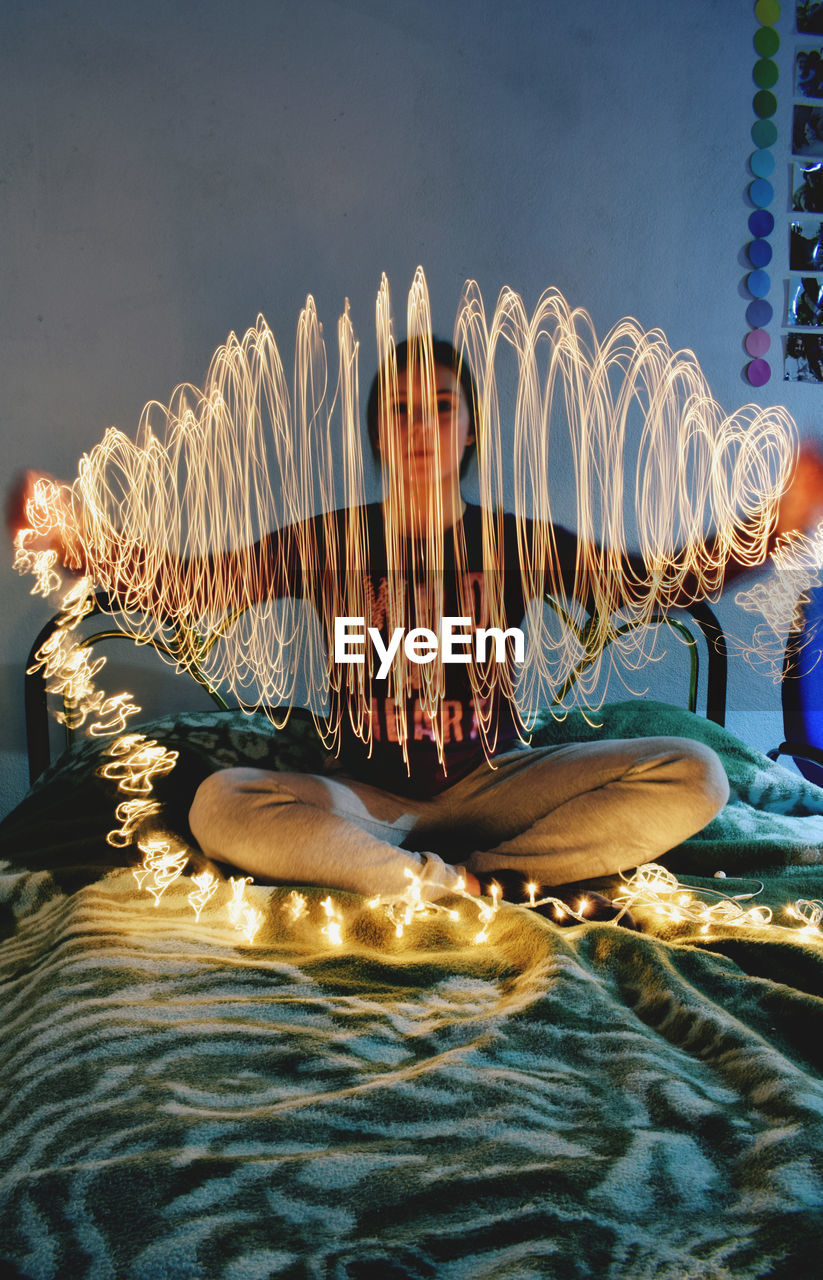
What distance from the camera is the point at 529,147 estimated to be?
1.87 meters

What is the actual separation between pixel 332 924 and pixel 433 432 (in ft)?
2.96

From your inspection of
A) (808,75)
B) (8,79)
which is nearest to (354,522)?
(8,79)

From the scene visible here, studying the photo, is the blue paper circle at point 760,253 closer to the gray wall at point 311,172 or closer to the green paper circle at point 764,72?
the gray wall at point 311,172

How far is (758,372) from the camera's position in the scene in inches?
77.9

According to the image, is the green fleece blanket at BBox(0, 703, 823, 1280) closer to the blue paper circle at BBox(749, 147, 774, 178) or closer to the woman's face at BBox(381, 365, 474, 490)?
the woman's face at BBox(381, 365, 474, 490)

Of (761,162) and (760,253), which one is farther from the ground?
(761,162)

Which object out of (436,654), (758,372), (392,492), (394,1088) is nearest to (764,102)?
(758,372)

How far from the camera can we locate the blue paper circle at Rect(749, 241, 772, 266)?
195cm

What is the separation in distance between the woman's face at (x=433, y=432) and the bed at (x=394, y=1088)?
0.80 metres

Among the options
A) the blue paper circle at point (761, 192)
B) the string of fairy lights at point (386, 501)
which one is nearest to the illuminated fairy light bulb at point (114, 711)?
the string of fairy lights at point (386, 501)

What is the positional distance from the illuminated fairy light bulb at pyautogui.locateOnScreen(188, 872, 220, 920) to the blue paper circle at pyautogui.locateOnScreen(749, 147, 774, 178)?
199 centimetres

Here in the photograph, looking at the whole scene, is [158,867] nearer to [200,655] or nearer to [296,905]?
[296,905]

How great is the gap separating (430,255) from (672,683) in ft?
3.82

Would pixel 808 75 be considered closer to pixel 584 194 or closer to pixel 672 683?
pixel 584 194
